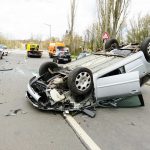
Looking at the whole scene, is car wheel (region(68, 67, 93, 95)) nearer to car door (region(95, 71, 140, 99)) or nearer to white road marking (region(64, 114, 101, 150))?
car door (region(95, 71, 140, 99))

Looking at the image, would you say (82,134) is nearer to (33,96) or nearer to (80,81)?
(80,81)

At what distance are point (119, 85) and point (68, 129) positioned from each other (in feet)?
6.33

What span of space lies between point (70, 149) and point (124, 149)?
2.75ft

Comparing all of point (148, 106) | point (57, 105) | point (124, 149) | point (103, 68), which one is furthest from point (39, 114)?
point (148, 106)

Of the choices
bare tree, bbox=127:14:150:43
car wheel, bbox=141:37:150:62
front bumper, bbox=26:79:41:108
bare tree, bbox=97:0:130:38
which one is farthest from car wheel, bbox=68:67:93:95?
bare tree, bbox=127:14:150:43

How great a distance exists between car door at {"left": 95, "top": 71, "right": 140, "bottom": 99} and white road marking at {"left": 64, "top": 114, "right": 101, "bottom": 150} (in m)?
1.00

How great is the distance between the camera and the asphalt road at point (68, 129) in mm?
4302

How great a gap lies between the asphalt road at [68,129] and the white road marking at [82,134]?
0.08 meters

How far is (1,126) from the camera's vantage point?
5.18m

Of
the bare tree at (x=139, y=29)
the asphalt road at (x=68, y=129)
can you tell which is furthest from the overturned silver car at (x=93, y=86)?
the bare tree at (x=139, y=29)

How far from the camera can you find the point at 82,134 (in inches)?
188

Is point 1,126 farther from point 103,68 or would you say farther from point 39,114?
point 103,68

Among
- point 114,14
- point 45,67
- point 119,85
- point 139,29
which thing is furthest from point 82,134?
point 139,29

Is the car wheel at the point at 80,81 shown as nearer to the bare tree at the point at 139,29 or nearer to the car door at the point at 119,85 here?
the car door at the point at 119,85
